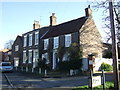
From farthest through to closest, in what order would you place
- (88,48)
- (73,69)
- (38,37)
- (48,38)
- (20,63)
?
(20,63)
(38,37)
(48,38)
(88,48)
(73,69)

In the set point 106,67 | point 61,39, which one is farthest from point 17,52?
point 106,67

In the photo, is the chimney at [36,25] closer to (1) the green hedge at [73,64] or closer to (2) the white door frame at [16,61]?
(2) the white door frame at [16,61]

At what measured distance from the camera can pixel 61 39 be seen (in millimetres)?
29047

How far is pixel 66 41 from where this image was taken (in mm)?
28000

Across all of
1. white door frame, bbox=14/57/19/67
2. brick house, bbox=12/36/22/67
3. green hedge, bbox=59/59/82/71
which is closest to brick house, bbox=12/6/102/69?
green hedge, bbox=59/59/82/71

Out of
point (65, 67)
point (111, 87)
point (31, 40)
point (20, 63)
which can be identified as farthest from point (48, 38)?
point (111, 87)

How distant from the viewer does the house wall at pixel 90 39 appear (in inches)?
1052

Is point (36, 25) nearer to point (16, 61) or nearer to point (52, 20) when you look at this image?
point (52, 20)

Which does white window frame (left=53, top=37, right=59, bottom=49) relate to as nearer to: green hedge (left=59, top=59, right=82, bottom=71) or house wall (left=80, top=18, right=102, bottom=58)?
house wall (left=80, top=18, right=102, bottom=58)

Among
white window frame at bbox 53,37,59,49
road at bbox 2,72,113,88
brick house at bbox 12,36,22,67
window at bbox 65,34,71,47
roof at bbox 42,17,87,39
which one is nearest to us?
road at bbox 2,72,113,88

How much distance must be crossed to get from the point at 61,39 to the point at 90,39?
4.89 meters

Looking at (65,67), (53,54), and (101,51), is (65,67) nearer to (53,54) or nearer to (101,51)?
(53,54)

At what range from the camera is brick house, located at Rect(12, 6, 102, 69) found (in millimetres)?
27027

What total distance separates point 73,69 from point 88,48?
18.7ft
